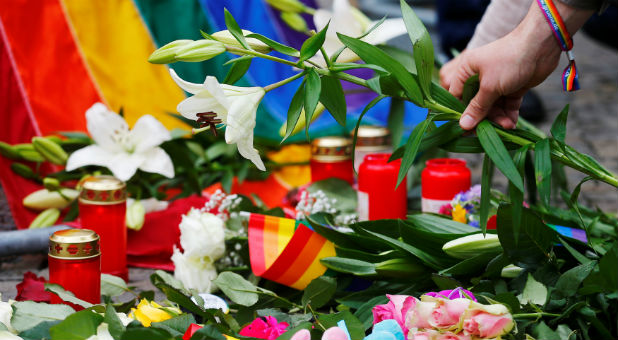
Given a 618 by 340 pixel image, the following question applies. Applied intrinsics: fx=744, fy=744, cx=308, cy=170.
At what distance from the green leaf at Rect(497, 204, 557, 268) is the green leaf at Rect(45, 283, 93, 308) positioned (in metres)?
0.63

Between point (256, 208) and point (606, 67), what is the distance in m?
3.44

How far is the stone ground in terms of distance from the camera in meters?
1.70

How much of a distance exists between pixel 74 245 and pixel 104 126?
59 centimetres

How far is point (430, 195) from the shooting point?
1.50m

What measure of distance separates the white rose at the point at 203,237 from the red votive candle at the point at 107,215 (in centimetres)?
17

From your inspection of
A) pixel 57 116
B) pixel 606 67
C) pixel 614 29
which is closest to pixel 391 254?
pixel 57 116

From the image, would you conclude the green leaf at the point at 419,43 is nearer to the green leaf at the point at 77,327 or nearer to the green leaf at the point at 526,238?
the green leaf at the point at 526,238

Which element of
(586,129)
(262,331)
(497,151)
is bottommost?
(586,129)

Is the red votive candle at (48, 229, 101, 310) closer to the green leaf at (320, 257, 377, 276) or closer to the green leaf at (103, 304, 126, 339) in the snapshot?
the green leaf at (103, 304, 126, 339)

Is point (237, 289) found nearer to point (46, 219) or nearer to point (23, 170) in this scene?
point (46, 219)

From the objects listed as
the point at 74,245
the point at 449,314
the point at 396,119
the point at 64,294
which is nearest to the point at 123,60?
the point at 396,119

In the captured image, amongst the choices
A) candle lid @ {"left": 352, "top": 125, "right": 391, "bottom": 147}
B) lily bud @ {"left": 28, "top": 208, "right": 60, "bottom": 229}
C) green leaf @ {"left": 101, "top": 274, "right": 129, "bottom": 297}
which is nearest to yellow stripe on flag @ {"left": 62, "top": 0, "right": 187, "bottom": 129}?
lily bud @ {"left": 28, "top": 208, "right": 60, "bottom": 229}

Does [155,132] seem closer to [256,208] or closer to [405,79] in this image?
[256,208]

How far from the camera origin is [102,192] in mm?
1512
